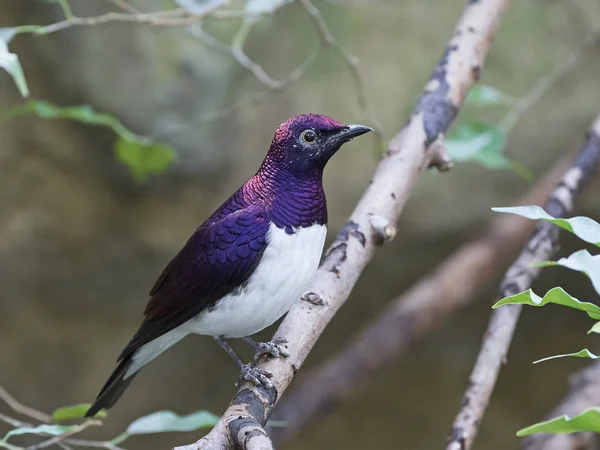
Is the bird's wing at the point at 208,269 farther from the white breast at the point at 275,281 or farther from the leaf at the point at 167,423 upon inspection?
the leaf at the point at 167,423

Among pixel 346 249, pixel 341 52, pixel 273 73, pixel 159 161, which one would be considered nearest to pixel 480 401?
pixel 346 249

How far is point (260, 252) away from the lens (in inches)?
52.0

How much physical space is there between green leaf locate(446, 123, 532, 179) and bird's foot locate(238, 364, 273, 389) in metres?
0.81

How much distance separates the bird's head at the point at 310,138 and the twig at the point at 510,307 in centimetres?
45

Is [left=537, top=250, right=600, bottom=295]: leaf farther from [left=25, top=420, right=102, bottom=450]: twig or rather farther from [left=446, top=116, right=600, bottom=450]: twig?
[left=25, top=420, right=102, bottom=450]: twig

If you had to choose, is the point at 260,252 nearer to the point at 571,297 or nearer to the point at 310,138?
the point at 310,138

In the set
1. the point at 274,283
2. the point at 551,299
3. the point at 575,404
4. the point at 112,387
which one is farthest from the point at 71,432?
the point at 575,404

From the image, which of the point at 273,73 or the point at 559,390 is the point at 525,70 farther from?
the point at 559,390

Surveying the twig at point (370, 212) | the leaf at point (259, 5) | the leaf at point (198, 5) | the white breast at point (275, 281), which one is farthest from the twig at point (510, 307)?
the leaf at point (198, 5)

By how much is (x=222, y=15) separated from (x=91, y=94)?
851 mm

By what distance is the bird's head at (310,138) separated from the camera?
1.37 metres

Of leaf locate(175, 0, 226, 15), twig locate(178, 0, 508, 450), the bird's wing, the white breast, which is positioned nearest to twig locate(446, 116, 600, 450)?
twig locate(178, 0, 508, 450)

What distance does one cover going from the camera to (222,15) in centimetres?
179

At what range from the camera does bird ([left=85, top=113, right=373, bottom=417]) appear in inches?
51.9
